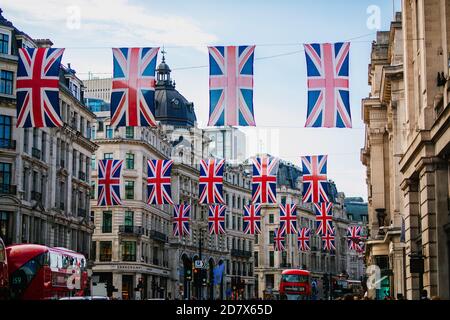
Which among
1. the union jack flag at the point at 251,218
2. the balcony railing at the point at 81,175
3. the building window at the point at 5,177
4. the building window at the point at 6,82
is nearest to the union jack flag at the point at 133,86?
the building window at the point at 5,177

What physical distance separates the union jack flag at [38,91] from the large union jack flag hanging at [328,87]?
8167 mm

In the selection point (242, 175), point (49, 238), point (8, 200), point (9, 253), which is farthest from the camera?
point (242, 175)

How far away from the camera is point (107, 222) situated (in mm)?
86750

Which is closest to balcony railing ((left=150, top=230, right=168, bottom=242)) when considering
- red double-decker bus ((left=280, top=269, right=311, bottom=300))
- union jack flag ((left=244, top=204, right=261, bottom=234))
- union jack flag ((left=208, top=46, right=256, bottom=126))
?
red double-decker bus ((left=280, top=269, right=311, bottom=300))

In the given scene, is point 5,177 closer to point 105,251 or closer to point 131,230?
point 105,251

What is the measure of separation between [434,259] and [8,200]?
35.3 meters

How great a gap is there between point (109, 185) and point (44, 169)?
1322cm

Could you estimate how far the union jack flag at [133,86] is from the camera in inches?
1035

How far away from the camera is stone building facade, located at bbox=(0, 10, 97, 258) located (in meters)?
55.3

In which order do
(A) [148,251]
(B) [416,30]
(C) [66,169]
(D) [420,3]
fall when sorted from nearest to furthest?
(D) [420,3] → (B) [416,30] → (C) [66,169] → (A) [148,251]

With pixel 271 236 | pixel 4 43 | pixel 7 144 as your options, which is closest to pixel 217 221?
pixel 7 144

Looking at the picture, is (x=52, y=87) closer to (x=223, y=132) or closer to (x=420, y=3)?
(x=420, y=3)

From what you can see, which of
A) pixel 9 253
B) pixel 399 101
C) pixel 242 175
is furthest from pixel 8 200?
pixel 242 175

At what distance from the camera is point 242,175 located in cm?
12575
